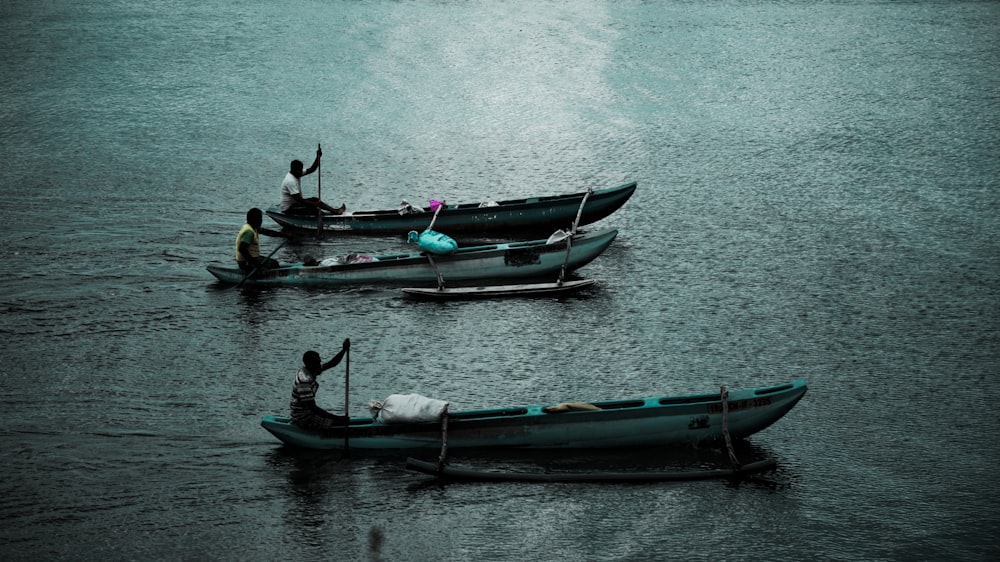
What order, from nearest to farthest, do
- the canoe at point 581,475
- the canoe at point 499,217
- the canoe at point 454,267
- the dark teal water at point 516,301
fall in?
the dark teal water at point 516,301, the canoe at point 581,475, the canoe at point 454,267, the canoe at point 499,217

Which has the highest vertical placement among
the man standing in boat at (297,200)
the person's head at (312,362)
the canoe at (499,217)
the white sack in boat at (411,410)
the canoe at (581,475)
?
the man standing in boat at (297,200)

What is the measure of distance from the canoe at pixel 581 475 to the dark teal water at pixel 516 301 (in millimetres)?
164

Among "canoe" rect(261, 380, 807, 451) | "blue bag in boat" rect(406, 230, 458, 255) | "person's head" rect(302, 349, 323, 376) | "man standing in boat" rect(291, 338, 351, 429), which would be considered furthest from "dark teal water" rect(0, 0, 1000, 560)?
"person's head" rect(302, 349, 323, 376)

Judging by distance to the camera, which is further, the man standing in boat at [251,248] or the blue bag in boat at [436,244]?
the man standing in boat at [251,248]

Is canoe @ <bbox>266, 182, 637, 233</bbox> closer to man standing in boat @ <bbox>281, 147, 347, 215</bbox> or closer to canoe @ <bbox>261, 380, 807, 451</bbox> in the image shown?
man standing in boat @ <bbox>281, 147, 347, 215</bbox>

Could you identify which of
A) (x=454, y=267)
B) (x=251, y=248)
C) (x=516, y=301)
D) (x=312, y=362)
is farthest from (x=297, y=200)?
(x=312, y=362)

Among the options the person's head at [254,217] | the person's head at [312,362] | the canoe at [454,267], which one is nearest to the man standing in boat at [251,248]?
the person's head at [254,217]

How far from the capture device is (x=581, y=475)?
43.9ft

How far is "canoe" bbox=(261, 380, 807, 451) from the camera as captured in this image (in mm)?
13594

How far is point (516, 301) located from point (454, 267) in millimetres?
1400

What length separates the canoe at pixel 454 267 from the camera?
767 inches

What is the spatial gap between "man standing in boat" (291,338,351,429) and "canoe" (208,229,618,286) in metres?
5.82

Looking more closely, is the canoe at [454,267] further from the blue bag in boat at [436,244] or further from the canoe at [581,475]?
the canoe at [581,475]

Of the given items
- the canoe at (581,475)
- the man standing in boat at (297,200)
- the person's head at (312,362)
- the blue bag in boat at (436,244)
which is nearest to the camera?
the canoe at (581,475)
